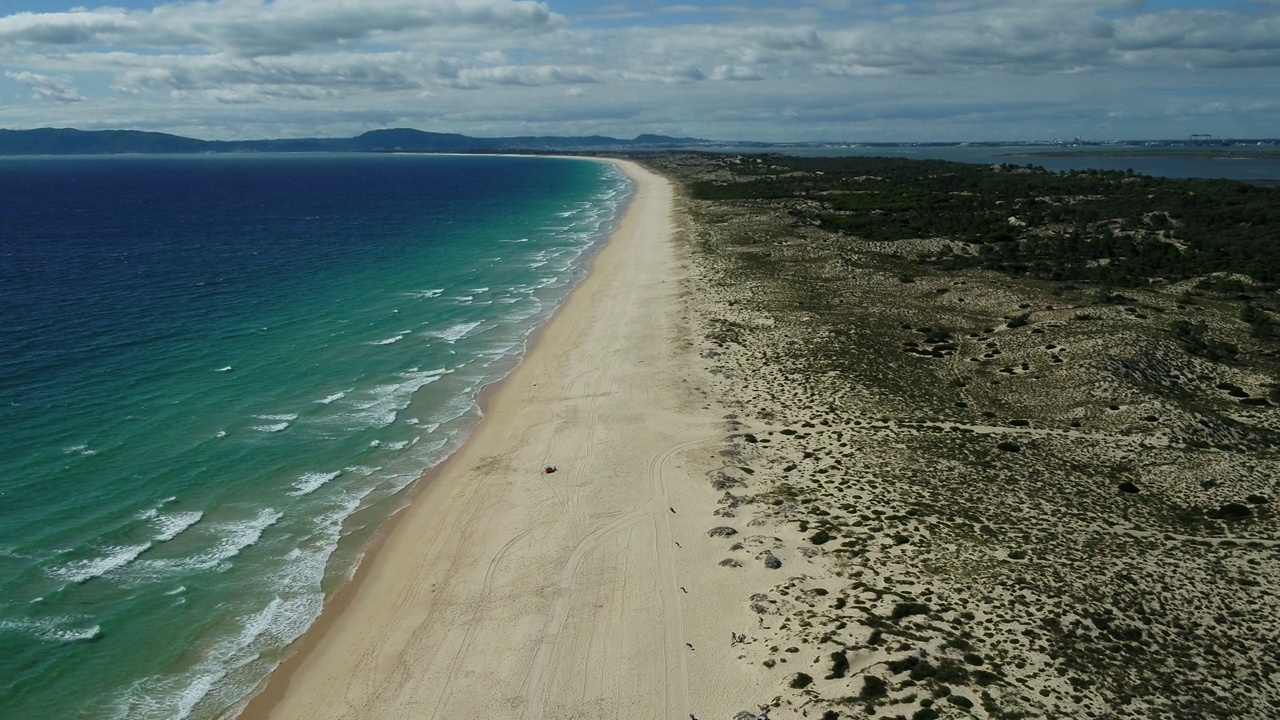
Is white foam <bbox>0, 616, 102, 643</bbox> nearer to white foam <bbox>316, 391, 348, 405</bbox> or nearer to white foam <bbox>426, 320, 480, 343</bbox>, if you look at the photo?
white foam <bbox>316, 391, 348, 405</bbox>

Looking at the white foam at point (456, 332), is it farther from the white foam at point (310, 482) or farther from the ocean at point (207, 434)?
the white foam at point (310, 482)

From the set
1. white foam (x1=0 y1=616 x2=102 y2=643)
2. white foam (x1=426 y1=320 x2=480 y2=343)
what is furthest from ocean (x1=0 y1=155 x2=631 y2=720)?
white foam (x1=426 y1=320 x2=480 y2=343)

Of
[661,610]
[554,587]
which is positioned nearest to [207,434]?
[554,587]

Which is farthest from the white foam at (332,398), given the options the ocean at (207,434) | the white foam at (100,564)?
the white foam at (100,564)

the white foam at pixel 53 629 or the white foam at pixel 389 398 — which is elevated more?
the white foam at pixel 389 398

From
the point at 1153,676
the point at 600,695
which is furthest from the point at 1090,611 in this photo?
the point at 600,695

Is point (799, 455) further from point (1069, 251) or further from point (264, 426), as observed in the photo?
point (1069, 251)

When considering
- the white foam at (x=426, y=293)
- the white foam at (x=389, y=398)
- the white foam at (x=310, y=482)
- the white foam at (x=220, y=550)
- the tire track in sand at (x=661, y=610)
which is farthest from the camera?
the white foam at (x=426, y=293)
